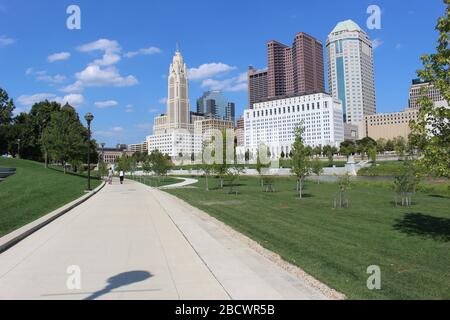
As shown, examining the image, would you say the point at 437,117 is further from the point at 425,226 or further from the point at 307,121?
the point at 307,121

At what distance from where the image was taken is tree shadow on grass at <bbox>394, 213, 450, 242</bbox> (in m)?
10.7

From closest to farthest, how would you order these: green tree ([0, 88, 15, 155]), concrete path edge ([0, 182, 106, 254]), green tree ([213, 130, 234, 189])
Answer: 1. concrete path edge ([0, 182, 106, 254])
2. green tree ([213, 130, 234, 189])
3. green tree ([0, 88, 15, 155])

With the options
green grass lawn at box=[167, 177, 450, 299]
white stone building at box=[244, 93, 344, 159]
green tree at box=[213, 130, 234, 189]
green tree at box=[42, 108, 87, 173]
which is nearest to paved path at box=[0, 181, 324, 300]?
green grass lawn at box=[167, 177, 450, 299]

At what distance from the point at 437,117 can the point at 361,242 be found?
3.51m

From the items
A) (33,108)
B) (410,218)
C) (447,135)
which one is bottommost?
(410,218)

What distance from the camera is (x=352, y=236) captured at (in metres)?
10.5

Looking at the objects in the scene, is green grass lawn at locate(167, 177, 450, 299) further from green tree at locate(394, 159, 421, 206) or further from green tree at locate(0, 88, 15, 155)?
green tree at locate(0, 88, 15, 155)

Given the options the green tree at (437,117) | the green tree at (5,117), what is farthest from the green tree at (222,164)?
the green tree at (5,117)

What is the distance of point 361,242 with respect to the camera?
31.6 feet

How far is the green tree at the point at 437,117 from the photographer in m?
9.03

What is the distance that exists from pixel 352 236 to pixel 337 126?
586 ft

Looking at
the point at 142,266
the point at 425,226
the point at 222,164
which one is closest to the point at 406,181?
the point at 425,226
